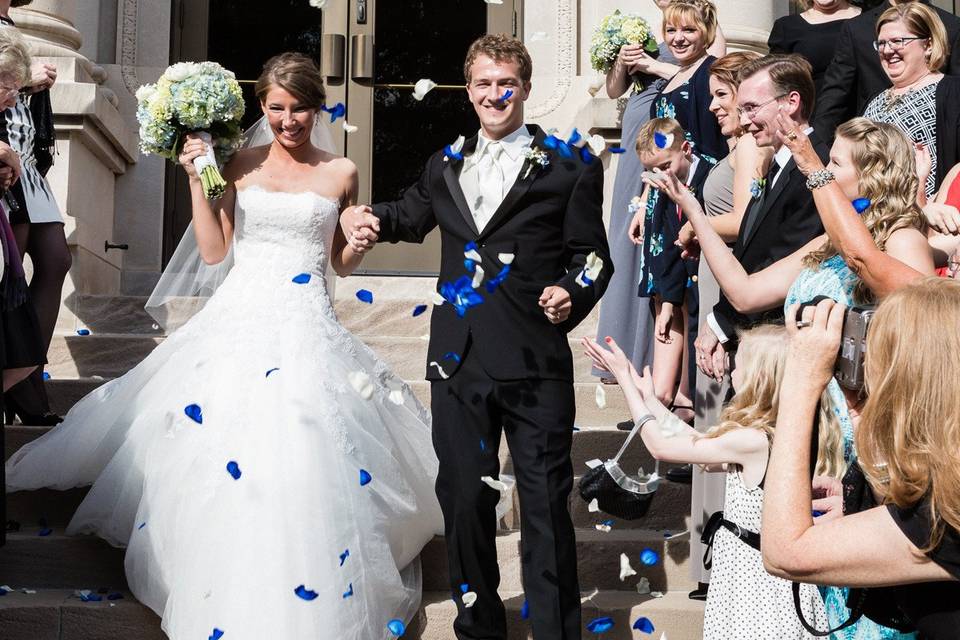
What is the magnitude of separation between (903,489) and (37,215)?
474 centimetres

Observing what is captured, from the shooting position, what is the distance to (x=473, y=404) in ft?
13.7

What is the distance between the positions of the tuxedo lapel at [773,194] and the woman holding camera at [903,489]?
77.7 inches

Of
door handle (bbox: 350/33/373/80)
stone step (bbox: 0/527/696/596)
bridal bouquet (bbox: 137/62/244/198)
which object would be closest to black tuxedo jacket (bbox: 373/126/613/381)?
bridal bouquet (bbox: 137/62/244/198)

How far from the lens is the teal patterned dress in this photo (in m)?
2.95

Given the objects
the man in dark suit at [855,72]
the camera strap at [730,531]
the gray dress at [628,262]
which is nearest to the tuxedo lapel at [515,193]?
the camera strap at [730,531]

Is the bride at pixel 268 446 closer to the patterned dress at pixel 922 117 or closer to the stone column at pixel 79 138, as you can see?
the patterned dress at pixel 922 117

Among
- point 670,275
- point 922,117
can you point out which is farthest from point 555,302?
point 922,117

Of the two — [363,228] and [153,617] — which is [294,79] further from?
[153,617]

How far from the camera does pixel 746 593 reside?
368cm

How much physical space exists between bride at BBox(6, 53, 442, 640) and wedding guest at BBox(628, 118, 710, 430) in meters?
1.25

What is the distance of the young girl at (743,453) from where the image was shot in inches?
134

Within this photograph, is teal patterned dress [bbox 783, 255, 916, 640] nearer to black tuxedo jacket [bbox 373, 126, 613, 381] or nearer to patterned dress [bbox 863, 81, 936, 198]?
black tuxedo jacket [bbox 373, 126, 613, 381]

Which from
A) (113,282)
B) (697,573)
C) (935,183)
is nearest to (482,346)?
(697,573)

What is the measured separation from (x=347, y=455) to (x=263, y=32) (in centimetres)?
597
